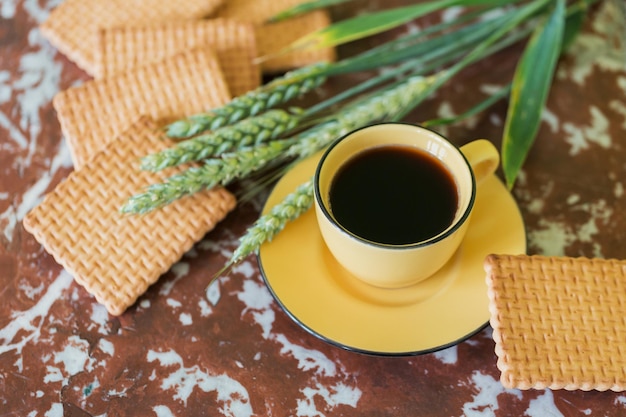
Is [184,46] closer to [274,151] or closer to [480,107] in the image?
[274,151]

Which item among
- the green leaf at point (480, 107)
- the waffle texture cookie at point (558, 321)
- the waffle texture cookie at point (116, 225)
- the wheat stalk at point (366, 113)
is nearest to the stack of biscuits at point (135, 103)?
the waffle texture cookie at point (116, 225)

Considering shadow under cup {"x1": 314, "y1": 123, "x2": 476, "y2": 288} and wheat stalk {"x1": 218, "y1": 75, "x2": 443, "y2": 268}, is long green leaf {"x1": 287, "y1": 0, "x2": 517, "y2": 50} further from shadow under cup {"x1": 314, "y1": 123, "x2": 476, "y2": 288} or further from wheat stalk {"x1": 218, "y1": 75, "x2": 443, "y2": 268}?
shadow under cup {"x1": 314, "y1": 123, "x2": 476, "y2": 288}

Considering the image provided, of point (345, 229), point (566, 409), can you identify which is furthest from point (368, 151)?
point (566, 409)

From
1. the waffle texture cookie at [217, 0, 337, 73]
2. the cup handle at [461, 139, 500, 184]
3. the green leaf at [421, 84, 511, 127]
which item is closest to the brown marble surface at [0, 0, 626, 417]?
the green leaf at [421, 84, 511, 127]

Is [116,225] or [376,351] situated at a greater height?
[116,225]

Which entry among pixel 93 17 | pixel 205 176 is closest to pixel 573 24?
pixel 205 176

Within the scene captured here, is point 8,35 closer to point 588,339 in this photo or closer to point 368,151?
point 368,151

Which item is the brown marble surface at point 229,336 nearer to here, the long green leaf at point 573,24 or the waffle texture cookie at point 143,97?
the waffle texture cookie at point 143,97
